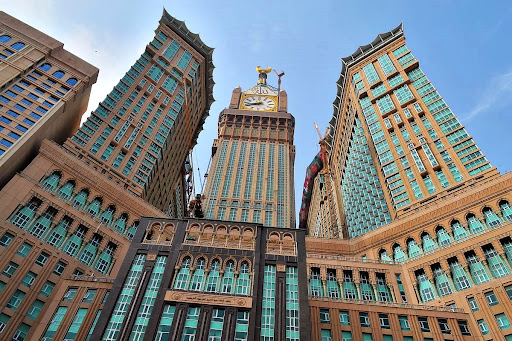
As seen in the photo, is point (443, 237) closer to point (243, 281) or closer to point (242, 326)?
point (243, 281)

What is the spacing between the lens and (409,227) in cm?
6719

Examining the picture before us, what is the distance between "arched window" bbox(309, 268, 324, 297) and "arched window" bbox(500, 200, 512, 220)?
28.6 meters

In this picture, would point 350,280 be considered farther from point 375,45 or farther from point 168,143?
point 375,45

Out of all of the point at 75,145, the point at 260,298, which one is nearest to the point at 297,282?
the point at 260,298

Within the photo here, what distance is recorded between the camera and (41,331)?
152 ft

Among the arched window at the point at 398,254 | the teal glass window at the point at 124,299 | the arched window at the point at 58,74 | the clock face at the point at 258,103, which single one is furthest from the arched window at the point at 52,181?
the clock face at the point at 258,103

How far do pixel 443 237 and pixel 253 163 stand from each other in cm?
6062

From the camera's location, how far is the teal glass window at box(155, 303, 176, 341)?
40.3 m

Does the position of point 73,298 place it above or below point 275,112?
below

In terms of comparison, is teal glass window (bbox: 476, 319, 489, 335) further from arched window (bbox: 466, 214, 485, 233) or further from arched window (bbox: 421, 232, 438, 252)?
arched window (bbox: 466, 214, 485, 233)

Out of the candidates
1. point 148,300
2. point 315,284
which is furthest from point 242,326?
point 315,284

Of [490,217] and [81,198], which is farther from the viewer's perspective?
[81,198]

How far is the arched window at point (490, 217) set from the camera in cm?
5932

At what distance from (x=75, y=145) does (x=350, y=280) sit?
54892 mm
